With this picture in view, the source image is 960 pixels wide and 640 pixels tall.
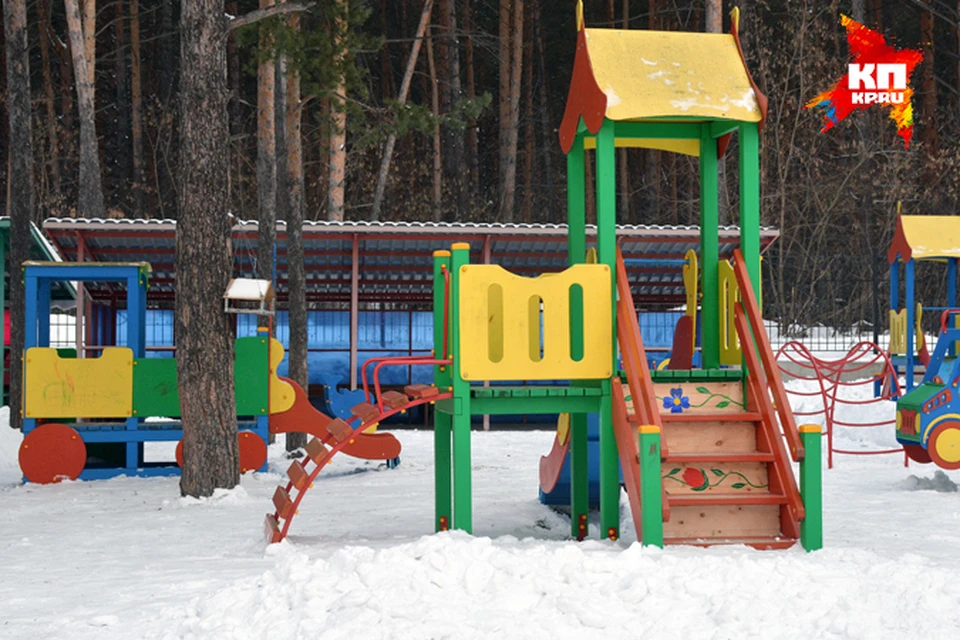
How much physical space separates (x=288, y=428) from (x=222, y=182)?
10.0 ft

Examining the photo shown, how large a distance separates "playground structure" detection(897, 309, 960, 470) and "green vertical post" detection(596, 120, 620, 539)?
4771mm

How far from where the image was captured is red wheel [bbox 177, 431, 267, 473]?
11328mm

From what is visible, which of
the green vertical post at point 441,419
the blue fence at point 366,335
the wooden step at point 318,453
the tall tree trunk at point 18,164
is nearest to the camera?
the wooden step at point 318,453

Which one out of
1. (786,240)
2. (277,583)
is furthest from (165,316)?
(786,240)

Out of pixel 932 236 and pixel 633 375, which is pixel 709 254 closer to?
pixel 633 375

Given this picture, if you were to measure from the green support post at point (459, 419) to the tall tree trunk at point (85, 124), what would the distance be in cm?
1586

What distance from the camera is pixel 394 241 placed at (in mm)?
18047

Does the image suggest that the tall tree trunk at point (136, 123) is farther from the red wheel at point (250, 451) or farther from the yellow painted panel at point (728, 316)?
the yellow painted panel at point (728, 316)

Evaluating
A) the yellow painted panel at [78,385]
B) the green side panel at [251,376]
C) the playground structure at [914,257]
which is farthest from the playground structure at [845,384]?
the yellow painted panel at [78,385]

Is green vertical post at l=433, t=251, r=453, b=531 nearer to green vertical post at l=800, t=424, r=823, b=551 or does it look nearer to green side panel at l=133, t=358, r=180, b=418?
green vertical post at l=800, t=424, r=823, b=551

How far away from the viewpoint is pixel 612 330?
7145 millimetres

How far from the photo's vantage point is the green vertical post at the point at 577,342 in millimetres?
7156

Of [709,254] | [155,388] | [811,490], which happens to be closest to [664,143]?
[709,254]

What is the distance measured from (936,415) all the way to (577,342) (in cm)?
516
